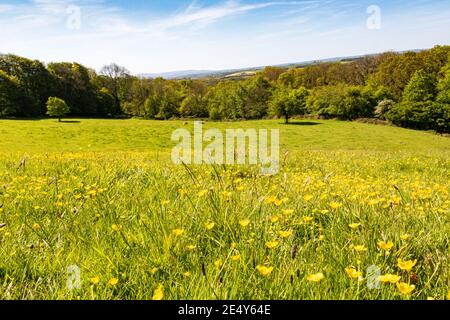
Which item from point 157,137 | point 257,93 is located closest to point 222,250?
point 157,137

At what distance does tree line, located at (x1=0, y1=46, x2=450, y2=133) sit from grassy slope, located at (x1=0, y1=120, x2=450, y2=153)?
8328 mm

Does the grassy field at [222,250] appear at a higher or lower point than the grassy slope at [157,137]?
higher

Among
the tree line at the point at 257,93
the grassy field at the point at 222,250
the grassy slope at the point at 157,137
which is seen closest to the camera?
the grassy field at the point at 222,250

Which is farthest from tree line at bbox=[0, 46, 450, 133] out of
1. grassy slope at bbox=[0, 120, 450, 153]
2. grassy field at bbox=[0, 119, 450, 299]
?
grassy field at bbox=[0, 119, 450, 299]

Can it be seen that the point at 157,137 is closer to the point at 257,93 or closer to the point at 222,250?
the point at 257,93

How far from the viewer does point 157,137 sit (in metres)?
53.5

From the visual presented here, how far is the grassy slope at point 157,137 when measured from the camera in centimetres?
4353

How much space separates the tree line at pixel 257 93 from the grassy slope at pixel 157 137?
328 inches

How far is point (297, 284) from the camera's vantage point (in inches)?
80.9

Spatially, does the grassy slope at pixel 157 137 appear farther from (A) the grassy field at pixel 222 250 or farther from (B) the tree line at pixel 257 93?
(A) the grassy field at pixel 222 250

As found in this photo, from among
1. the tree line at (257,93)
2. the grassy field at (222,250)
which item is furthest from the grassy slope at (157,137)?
the grassy field at (222,250)

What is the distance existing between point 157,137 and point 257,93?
1875 inches
